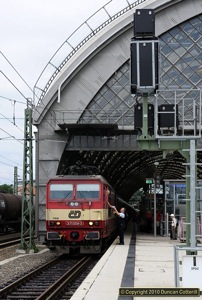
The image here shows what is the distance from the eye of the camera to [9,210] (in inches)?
1624

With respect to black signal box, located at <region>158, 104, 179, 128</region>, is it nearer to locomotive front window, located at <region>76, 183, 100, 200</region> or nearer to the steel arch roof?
locomotive front window, located at <region>76, 183, 100, 200</region>

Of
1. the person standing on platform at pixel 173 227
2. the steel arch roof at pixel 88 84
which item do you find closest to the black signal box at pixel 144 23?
the person standing on platform at pixel 173 227

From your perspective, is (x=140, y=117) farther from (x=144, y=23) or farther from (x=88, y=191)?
(x=88, y=191)

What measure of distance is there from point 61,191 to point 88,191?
1.04 meters

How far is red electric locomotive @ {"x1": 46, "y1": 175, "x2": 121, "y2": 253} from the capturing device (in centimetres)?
2198

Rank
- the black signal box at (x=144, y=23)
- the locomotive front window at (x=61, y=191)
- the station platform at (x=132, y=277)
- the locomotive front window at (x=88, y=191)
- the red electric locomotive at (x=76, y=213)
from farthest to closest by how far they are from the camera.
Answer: the locomotive front window at (x=61, y=191) → the locomotive front window at (x=88, y=191) → the red electric locomotive at (x=76, y=213) → the black signal box at (x=144, y=23) → the station platform at (x=132, y=277)

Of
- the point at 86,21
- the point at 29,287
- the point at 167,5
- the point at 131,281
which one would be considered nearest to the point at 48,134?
the point at 86,21

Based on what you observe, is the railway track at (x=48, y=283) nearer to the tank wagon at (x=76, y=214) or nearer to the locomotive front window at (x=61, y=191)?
the tank wagon at (x=76, y=214)

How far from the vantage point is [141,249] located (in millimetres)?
21750

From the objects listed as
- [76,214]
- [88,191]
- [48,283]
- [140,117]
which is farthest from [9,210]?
[140,117]

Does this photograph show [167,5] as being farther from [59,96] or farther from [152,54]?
[152,54]

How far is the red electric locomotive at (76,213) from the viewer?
21984 millimetres

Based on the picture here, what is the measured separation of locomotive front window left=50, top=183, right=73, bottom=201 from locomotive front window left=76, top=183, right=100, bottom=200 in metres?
0.31

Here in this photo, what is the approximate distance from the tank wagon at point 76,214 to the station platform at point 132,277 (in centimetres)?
194
